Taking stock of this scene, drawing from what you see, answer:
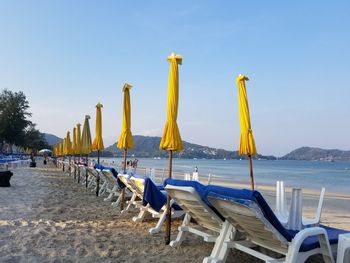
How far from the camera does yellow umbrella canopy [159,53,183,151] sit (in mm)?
5024

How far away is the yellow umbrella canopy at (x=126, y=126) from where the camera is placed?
805 centimetres

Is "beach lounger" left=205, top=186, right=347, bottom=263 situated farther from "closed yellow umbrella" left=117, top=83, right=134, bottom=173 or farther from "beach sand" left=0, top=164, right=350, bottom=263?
"closed yellow umbrella" left=117, top=83, right=134, bottom=173

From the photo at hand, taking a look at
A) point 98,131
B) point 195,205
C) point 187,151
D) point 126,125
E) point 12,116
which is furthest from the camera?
point 187,151

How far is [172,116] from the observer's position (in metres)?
5.03

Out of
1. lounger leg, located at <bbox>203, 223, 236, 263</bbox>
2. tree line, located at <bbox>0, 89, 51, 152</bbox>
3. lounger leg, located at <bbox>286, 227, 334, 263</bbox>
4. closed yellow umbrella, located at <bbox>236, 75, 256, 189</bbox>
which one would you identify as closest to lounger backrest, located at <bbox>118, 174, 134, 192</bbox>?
closed yellow umbrella, located at <bbox>236, 75, 256, 189</bbox>

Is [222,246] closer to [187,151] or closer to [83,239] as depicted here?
[83,239]

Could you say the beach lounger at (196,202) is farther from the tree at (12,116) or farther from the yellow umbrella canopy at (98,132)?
the tree at (12,116)

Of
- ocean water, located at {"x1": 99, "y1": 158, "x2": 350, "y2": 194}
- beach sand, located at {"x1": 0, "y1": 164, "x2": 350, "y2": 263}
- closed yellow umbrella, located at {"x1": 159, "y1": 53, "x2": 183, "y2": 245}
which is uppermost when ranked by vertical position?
closed yellow umbrella, located at {"x1": 159, "y1": 53, "x2": 183, "y2": 245}

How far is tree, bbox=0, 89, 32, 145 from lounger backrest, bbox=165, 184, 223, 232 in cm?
3486

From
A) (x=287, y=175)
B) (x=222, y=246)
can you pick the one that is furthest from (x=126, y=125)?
(x=287, y=175)

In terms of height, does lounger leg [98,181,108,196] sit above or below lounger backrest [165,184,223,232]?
below

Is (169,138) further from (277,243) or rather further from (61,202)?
(61,202)

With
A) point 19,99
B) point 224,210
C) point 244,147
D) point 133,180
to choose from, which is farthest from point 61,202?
point 19,99

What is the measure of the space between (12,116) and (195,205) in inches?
1438
